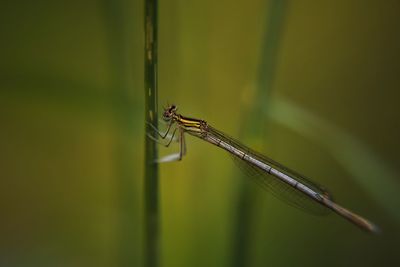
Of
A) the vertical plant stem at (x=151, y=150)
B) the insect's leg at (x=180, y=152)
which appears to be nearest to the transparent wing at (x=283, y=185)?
the insect's leg at (x=180, y=152)

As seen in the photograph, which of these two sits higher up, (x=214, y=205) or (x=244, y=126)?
(x=244, y=126)

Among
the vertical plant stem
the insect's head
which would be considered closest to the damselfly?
the insect's head

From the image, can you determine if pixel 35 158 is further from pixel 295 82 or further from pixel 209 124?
pixel 295 82

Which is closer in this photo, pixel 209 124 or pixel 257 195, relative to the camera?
pixel 257 195

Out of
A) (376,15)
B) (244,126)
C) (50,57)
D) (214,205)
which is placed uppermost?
(376,15)

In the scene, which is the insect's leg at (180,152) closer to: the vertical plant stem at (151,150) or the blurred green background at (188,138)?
the blurred green background at (188,138)

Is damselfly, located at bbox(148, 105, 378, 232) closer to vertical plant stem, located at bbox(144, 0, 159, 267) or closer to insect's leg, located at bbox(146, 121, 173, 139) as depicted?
insect's leg, located at bbox(146, 121, 173, 139)

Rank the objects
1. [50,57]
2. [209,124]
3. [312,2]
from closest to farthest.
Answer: [50,57] → [209,124] → [312,2]

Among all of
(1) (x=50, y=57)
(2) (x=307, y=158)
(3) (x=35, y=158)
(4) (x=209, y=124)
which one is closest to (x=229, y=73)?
(4) (x=209, y=124)
